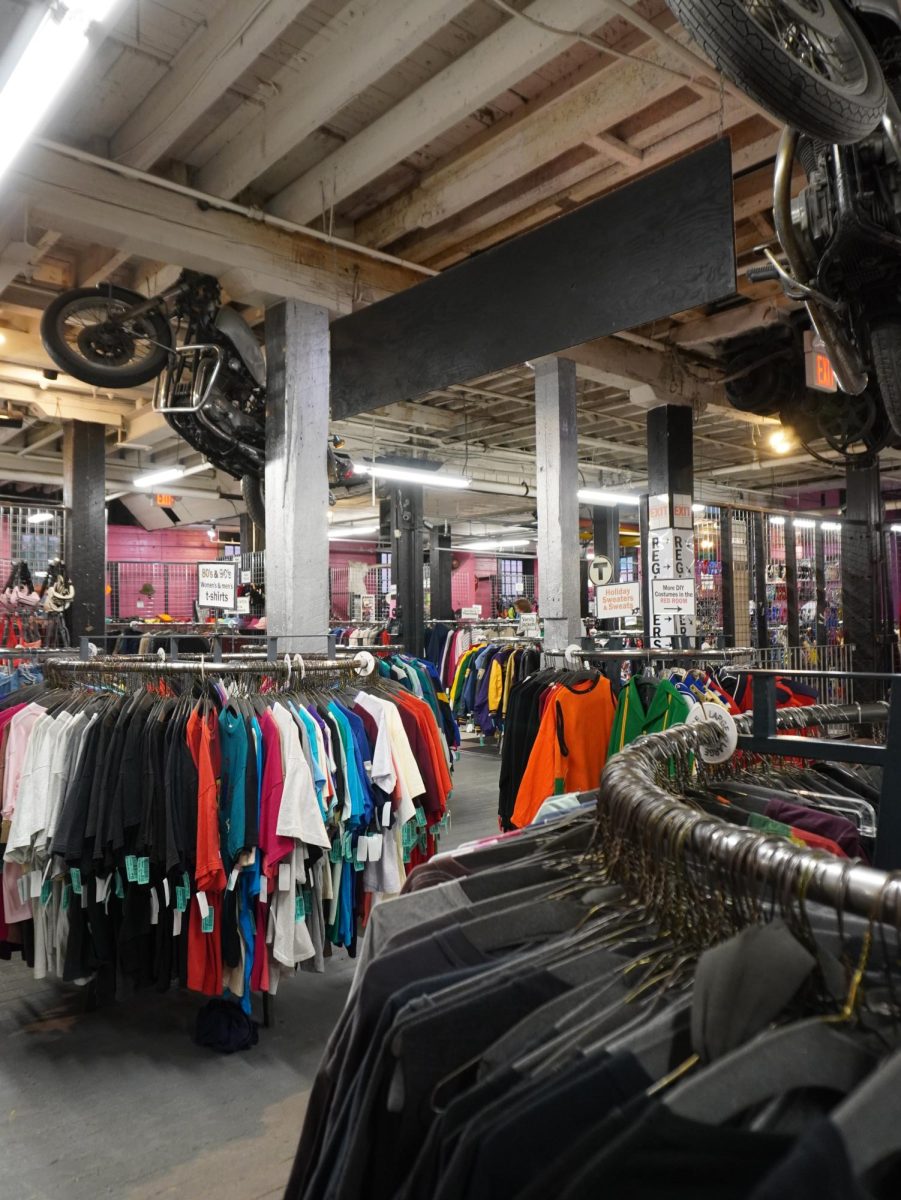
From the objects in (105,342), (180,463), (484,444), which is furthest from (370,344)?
(180,463)

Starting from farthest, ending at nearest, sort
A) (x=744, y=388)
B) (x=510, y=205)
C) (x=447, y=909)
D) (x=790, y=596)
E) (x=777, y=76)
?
(x=790, y=596) → (x=744, y=388) → (x=510, y=205) → (x=777, y=76) → (x=447, y=909)

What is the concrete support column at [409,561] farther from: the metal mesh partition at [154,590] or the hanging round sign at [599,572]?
the metal mesh partition at [154,590]

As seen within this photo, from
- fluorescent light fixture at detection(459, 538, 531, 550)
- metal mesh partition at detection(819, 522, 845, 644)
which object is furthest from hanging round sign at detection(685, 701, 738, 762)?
fluorescent light fixture at detection(459, 538, 531, 550)

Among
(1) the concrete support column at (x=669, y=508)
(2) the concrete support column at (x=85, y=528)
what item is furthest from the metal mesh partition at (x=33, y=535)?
(1) the concrete support column at (x=669, y=508)

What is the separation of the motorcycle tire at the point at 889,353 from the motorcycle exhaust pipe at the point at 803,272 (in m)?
0.14

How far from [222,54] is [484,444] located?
8489 millimetres

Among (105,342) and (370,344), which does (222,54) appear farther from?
(105,342)

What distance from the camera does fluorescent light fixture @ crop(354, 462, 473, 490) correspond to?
8.45 metres

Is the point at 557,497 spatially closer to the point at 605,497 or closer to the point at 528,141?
the point at 528,141

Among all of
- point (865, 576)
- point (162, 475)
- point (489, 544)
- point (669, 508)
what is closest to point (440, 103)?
point (669, 508)

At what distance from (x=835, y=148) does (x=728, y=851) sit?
3308mm

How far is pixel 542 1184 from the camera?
618mm

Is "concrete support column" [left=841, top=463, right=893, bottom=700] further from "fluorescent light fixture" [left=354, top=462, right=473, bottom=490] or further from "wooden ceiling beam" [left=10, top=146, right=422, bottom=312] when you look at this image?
"wooden ceiling beam" [left=10, top=146, right=422, bottom=312]

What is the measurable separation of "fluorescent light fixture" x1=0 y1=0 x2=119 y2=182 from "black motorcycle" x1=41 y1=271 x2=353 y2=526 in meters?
2.76
